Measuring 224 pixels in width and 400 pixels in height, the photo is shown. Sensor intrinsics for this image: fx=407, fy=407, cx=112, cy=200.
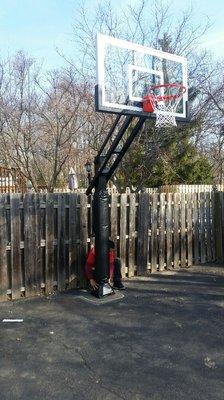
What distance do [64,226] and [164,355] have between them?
11.8 ft

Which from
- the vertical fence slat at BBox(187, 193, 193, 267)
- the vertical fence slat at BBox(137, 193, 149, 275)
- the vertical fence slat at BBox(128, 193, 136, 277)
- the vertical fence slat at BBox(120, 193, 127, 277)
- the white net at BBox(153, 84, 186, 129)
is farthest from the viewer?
the vertical fence slat at BBox(187, 193, 193, 267)

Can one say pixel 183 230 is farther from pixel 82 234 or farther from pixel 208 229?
pixel 82 234

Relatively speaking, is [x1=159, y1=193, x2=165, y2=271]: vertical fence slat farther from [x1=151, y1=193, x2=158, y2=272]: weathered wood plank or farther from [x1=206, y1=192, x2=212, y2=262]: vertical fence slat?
[x1=206, y1=192, x2=212, y2=262]: vertical fence slat

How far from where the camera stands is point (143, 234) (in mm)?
9234

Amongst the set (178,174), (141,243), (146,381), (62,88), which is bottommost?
(146,381)

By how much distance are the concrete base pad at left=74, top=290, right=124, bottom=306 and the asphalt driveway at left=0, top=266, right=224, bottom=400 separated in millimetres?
105

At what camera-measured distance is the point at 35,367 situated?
179 inches

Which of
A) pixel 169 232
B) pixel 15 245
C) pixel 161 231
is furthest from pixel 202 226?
pixel 15 245

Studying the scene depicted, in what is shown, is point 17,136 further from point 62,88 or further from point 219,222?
point 219,222

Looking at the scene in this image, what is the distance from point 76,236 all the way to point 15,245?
1290 mm

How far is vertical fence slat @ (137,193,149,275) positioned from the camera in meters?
9.14

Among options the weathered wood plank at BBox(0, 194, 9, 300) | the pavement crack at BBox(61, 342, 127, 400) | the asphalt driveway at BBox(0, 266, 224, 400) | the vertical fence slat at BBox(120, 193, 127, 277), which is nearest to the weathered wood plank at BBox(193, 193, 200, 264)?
the vertical fence slat at BBox(120, 193, 127, 277)

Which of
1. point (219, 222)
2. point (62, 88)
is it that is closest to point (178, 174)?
point (62, 88)

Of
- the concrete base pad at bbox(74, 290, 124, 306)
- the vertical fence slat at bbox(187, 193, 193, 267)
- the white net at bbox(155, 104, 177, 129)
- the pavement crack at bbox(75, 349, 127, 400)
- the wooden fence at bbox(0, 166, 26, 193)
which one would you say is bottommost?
the pavement crack at bbox(75, 349, 127, 400)
